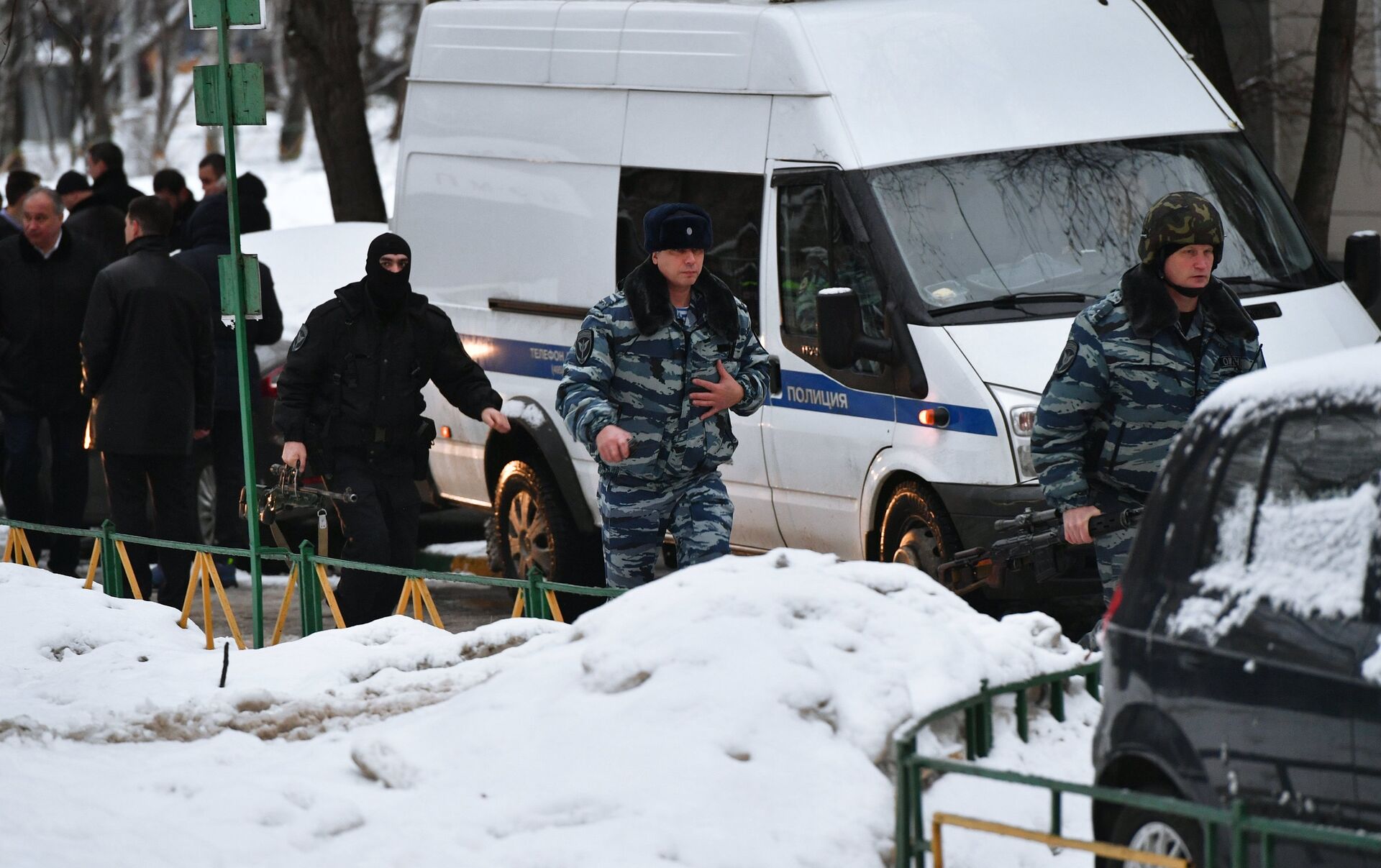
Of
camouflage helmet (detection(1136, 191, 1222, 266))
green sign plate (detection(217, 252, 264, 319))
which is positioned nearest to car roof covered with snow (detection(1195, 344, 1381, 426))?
camouflage helmet (detection(1136, 191, 1222, 266))

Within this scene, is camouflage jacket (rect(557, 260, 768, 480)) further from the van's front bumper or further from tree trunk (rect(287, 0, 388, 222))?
tree trunk (rect(287, 0, 388, 222))

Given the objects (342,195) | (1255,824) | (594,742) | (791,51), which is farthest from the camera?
(342,195)

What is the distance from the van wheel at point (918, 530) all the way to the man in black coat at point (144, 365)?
3009mm

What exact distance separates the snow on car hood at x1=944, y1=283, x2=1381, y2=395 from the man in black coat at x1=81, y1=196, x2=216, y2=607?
3.30 meters

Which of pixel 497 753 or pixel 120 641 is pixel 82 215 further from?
pixel 497 753

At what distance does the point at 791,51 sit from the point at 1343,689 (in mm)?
4989

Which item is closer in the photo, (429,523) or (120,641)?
(120,641)

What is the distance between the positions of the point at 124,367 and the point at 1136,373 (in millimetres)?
4596

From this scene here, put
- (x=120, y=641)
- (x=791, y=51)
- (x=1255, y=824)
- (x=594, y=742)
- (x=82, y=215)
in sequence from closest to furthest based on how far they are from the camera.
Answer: (x=1255, y=824)
(x=594, y=742)
(x=120, y=641)
(x=791, y=51)
(x=82, y=215)

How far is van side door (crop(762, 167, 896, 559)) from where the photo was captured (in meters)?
7.93

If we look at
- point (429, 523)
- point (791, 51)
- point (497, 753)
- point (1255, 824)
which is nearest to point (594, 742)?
point (497, 753)

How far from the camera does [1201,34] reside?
11.8 metres

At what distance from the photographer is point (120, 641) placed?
7.25 meters

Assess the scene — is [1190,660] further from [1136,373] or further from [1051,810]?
[1136,373]
